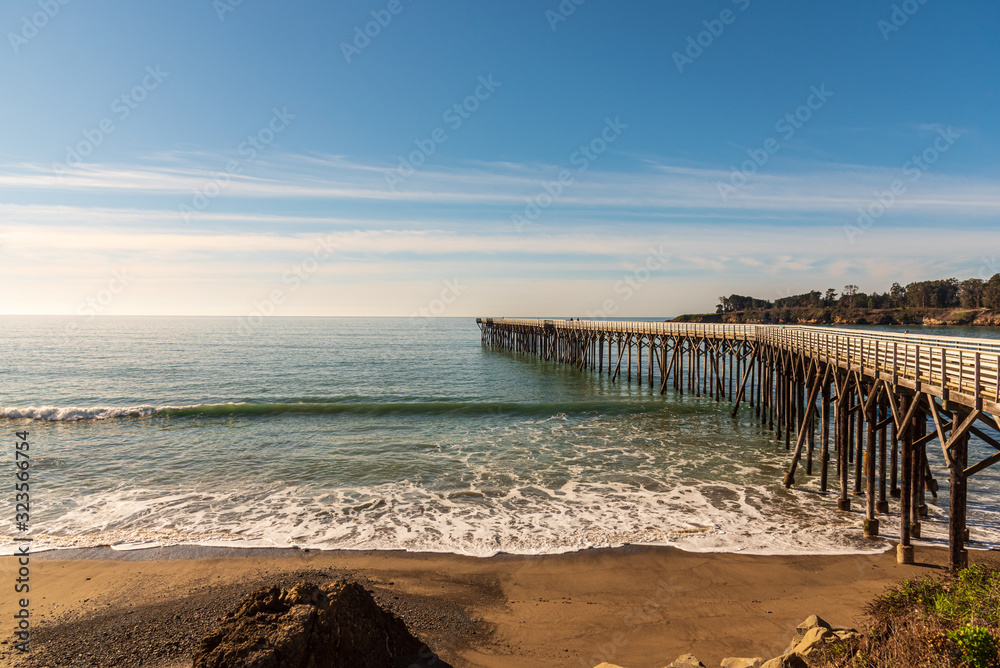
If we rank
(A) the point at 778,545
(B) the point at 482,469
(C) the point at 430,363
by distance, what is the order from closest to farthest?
(A) the point at 778,545 < (B) the point at 482,469 < (C) the point at 430,363

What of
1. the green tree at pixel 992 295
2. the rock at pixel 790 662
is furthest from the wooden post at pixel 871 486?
the green tree at pixel 992 295

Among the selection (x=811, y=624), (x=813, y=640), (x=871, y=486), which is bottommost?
(x=811, y=624)

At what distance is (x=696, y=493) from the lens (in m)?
14.4

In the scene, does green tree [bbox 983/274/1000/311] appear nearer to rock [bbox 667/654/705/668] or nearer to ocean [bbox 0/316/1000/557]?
ocean [bbox 0/316/1000/557]

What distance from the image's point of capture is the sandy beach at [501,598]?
7.63 m

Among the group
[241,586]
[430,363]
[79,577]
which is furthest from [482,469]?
[430,363]

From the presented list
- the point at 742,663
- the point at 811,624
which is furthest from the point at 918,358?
the point at 742,663

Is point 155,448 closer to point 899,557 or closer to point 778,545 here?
point 778,545

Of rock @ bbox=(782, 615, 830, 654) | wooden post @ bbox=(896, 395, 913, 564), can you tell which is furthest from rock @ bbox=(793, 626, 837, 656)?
wooden post @ bbox=(896, 395, 913, 564)

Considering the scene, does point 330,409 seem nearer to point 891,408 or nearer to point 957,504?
point 891,408

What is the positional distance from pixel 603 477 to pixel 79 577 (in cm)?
1305

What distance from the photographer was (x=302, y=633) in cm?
556

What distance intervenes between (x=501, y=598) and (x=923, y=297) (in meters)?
152

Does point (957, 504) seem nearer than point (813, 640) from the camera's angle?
No
